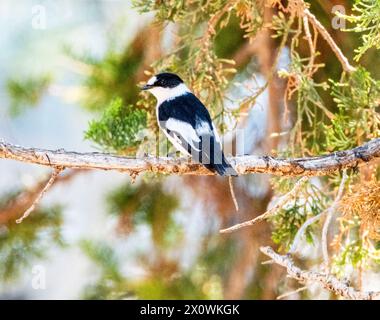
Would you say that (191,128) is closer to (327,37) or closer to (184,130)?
(184,130)

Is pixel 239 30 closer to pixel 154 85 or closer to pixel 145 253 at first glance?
pixel 154 85

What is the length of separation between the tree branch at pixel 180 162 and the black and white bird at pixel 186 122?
6 centimetres

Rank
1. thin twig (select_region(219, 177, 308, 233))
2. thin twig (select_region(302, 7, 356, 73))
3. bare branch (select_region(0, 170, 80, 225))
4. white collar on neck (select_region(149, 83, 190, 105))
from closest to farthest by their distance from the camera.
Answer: thin twig (select_region(219, 177, 308, 233)) < thin twig (select_region(302, 7, 356, 73)) < white collar on neck (select_region(149, 83, 190, 105)) < bare branch (select_region(0, 170, 80, 225))

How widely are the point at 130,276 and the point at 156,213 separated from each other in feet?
1.64

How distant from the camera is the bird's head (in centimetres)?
400

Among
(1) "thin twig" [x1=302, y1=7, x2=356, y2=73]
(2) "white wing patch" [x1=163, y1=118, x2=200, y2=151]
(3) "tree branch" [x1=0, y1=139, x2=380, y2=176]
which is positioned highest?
(1) "thin twig" [x1=302, y1=7, x2=356, y2=73]

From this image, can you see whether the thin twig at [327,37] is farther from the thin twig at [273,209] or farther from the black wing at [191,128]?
the thin twig at [273,209]

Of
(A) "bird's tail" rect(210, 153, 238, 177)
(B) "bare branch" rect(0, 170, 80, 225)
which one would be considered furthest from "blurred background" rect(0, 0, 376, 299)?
(A) "bird's tail" rect(210, 153, 238, 177)

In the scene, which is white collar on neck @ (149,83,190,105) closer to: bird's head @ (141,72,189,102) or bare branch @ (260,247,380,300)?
bird's head @ (141,72,189,102)

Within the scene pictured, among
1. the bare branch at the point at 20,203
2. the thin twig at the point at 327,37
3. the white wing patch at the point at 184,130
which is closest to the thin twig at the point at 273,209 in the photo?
the white wing patch at the point at 184,130

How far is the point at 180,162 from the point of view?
3250 mm

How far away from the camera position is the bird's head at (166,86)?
4.00m

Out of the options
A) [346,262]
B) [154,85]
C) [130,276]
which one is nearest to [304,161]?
[346,262]

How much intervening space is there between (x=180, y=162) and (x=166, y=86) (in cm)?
86
